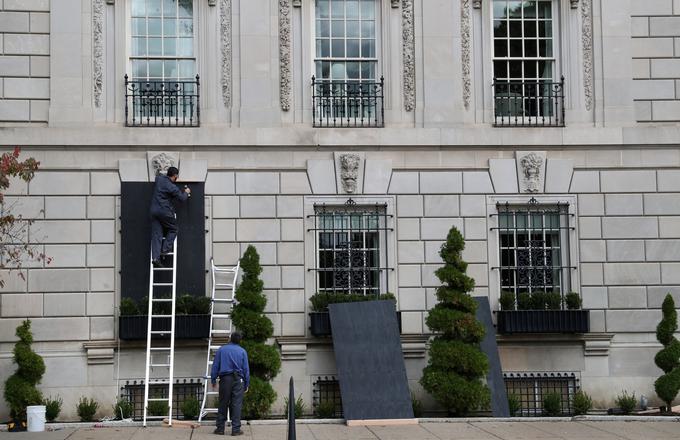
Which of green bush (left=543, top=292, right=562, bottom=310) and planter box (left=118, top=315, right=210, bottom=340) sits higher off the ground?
green bush (left=543, top=292, right=562, bottom=310)

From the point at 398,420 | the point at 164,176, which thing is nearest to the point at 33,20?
the point at 164,176

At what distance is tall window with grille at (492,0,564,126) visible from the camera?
23125 millimetres

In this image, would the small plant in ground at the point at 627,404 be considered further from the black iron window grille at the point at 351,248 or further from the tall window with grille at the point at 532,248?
the black iron window grille at the point at 351,248

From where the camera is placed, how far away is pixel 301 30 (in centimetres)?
2277

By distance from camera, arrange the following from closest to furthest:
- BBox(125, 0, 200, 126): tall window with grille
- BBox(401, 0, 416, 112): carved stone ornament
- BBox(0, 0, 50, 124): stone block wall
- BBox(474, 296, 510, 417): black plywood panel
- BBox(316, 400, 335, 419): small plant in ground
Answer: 1. BBox(474, 296, 510, 417): black plywood panel
2. BBox(316, 400, 335, 419): small plant in ground
3. BBox(0, 0, 50, 124): stone block wall
4. BBox(125, 0, 200, 126): tall window with grille
5. BBox(401, 0, 416, 112): carved stone ornament

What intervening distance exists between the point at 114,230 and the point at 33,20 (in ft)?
14.2

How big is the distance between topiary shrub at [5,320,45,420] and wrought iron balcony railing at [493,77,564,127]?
9.95 meters

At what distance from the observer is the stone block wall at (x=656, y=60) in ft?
75.3

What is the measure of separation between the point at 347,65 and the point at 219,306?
17.9ft

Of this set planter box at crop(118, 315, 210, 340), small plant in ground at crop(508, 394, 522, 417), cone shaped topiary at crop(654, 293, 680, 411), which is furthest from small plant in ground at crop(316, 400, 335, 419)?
cone shaped topiary at crop(654, 293, 680, 411)

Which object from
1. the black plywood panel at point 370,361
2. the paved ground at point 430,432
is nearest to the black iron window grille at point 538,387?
the paved ground at point 430,432

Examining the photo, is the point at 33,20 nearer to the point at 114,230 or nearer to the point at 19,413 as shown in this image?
the point at 114,230

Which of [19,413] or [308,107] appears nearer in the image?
[19,413]

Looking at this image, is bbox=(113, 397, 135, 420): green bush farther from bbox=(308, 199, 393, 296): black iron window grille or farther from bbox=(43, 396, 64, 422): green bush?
bbox=(308, 199, 393, 296): black iron window grille
